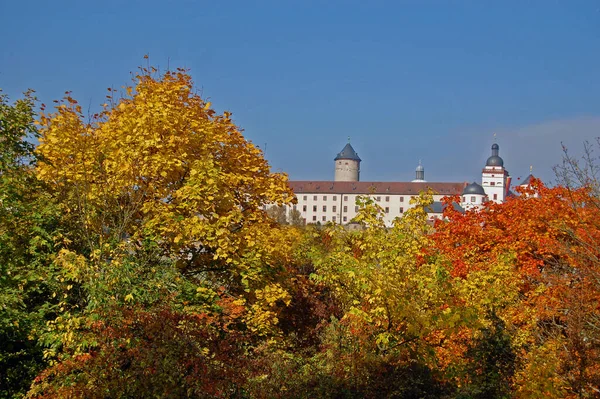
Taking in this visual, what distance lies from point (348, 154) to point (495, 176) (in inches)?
1507

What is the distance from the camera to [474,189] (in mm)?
160375

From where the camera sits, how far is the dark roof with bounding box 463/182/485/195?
159800mm

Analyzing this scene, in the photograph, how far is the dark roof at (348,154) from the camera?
193 metres

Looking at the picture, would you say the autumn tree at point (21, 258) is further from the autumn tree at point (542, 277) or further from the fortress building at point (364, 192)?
the fortress building at point (364, 192)

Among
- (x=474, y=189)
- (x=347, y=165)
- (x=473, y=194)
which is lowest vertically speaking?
(x=473, y=194)

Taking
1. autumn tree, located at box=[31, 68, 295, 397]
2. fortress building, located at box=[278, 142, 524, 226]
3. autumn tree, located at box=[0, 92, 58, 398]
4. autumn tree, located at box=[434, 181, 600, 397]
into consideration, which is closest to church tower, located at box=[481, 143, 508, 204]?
fortress building, located at box=[278, 142, 524, 226]

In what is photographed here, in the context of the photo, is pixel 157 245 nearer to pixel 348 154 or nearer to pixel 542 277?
pixel 542 277

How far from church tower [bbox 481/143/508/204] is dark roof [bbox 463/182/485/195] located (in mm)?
9083

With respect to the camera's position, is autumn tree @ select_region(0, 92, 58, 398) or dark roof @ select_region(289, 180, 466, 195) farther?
dark roof @ select_region(289, 180, 466, 195)

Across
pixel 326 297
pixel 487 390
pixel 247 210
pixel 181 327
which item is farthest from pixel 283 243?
pixel 181 327

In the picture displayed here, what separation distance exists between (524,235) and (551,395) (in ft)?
44.4

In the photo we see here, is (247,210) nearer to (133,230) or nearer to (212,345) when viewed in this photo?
(133,230)

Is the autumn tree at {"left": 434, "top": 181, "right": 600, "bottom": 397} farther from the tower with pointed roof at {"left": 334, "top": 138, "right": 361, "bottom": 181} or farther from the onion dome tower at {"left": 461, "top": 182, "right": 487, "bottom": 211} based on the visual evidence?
the tower with pointed roof at {"left": 334, "top": 138, "right": 361, "bottom": 181}

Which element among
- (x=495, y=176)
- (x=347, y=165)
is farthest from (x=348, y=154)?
(x=495, y=176)
